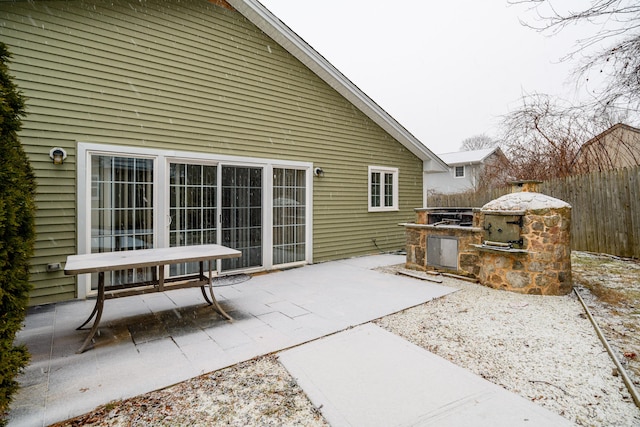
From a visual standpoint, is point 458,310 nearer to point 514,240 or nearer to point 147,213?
point 514,240

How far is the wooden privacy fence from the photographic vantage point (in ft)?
22.1

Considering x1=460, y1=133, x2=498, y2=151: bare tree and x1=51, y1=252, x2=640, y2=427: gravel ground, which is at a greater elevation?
x1=460, y1=133, x2=498, y2=151: bare tree

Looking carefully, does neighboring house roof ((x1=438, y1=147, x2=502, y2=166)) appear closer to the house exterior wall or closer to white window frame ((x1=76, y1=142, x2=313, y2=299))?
the house exterior wall

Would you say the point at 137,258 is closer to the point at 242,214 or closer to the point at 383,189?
the point at 242,214

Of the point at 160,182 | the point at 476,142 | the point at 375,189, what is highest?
the point at 476,142

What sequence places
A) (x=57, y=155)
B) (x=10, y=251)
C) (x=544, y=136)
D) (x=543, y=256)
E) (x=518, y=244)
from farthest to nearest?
1. (x=544, y=136)
2. (x=518, y=244)
3. (x=543, y=256)
4. (x=57, y=155)
5. (x=10, y=251)

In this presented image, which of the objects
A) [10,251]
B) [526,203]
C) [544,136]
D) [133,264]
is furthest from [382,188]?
[10,251]

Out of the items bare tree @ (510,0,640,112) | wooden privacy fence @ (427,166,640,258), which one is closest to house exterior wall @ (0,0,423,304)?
bare tree @ (510,0,640,112)

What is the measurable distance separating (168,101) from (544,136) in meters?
11.9

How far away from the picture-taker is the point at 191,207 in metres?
5.34

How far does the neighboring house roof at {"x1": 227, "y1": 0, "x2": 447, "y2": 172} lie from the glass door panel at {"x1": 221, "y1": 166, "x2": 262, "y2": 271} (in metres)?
2.61

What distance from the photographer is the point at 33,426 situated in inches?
76.2

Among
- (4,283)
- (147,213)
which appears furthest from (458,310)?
(147,213)

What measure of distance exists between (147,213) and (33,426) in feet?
11.2
